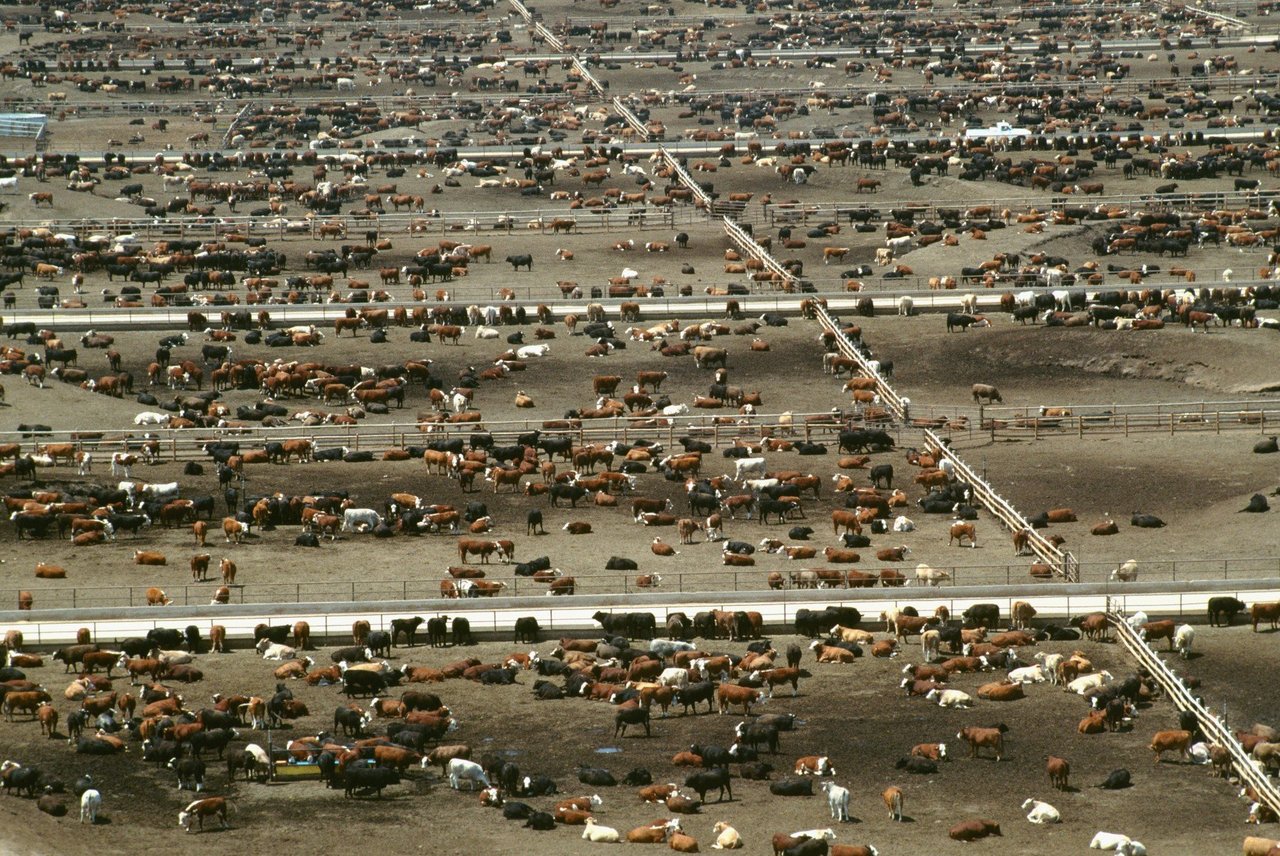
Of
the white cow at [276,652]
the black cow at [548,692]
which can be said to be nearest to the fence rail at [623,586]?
the white cow at [276,652]

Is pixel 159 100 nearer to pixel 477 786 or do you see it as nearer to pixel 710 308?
pixel 710 308

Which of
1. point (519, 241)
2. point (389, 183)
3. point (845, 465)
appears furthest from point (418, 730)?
point (389, 183)

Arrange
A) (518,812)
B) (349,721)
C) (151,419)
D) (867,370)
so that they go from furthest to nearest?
(867,370) < (151,419) < (349,721) < (518,812)

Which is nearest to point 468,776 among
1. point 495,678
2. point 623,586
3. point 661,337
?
point 495,678

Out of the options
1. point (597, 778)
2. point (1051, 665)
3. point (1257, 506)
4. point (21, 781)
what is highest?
point (1257, 506)

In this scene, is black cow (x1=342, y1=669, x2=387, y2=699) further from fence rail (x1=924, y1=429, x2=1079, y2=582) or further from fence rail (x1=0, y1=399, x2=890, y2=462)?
fence rail (x1=0, y1=399, x2=890, y2=462)

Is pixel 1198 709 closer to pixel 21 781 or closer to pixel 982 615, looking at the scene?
pixel 982 615

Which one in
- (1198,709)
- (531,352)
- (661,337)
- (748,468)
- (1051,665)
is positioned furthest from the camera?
(661,337)
